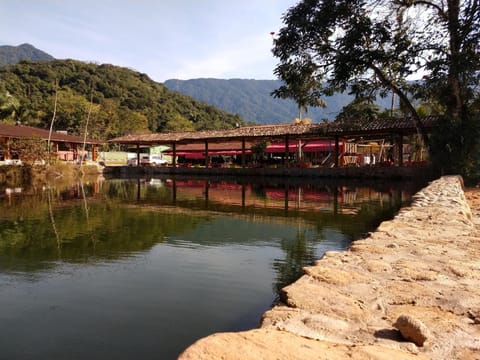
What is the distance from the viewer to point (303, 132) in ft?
77.9

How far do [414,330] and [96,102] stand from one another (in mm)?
57216

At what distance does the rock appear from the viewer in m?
1.90

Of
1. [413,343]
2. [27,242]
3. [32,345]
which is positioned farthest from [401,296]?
[27,242]

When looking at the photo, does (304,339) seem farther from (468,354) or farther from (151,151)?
(151,151)

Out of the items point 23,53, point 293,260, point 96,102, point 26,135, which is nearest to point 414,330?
point 293,260

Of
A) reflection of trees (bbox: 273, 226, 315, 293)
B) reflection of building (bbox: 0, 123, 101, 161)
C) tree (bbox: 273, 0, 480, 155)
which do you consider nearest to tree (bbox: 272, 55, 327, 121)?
tree (bbox: 273, 0, 480, 155)

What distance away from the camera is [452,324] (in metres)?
2.13

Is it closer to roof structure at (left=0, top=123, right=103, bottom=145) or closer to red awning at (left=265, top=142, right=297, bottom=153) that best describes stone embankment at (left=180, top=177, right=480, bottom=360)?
roof structure at (left=0, top=123, right=103, bottom=145)

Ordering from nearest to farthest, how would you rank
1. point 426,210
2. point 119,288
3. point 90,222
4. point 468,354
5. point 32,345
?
point 468,354 → point 32,345 → point 119,288 → point 426,210 → point 90,222

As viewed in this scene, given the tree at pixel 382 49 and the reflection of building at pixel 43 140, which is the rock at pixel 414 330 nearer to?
the tree at pixel 382 49

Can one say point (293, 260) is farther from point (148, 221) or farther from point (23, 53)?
point (23, 53)

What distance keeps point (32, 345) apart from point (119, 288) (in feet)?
4.57

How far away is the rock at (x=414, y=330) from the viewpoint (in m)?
1.90

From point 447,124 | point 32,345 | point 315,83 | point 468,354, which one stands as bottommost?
point 32,345
